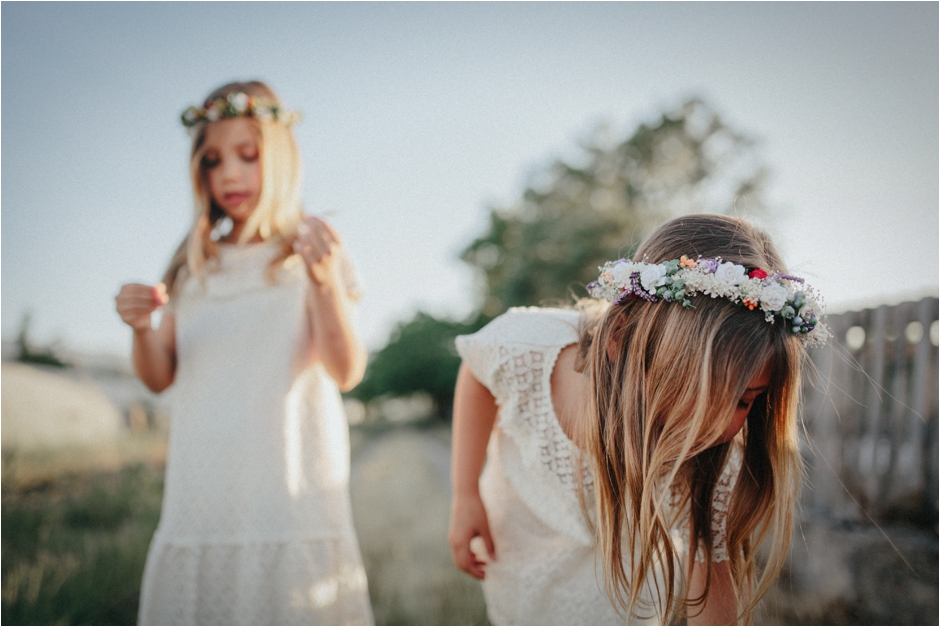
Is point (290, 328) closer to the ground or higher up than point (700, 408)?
higher up

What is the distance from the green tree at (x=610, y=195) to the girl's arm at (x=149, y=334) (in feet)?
40.0

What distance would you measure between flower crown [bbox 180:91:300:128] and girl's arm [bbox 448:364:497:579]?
112 centimetres

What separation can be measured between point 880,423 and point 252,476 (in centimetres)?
339

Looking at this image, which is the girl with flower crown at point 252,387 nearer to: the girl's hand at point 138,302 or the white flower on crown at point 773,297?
the girl's hand at point 138,302

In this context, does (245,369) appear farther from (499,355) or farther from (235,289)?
(499,355)

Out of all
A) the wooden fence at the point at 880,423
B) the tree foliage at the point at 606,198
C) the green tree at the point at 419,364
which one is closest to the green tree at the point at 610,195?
the tree foliage at the point at 606,198

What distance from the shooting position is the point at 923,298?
2775 mm

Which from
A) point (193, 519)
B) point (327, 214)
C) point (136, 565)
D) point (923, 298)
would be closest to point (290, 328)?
point (327, 214)

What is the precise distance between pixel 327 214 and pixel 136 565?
2.38 metres

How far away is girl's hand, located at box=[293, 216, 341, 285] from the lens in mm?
1604

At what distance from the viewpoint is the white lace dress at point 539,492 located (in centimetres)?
161

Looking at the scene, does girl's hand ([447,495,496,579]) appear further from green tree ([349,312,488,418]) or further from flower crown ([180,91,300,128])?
green tree ([349,312,488,418])

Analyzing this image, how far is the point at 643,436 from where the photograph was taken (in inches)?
54.9

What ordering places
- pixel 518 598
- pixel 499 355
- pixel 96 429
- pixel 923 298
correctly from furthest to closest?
pixel 96 429, pixel 923 298, pixel 518 598, pixel 499 355
